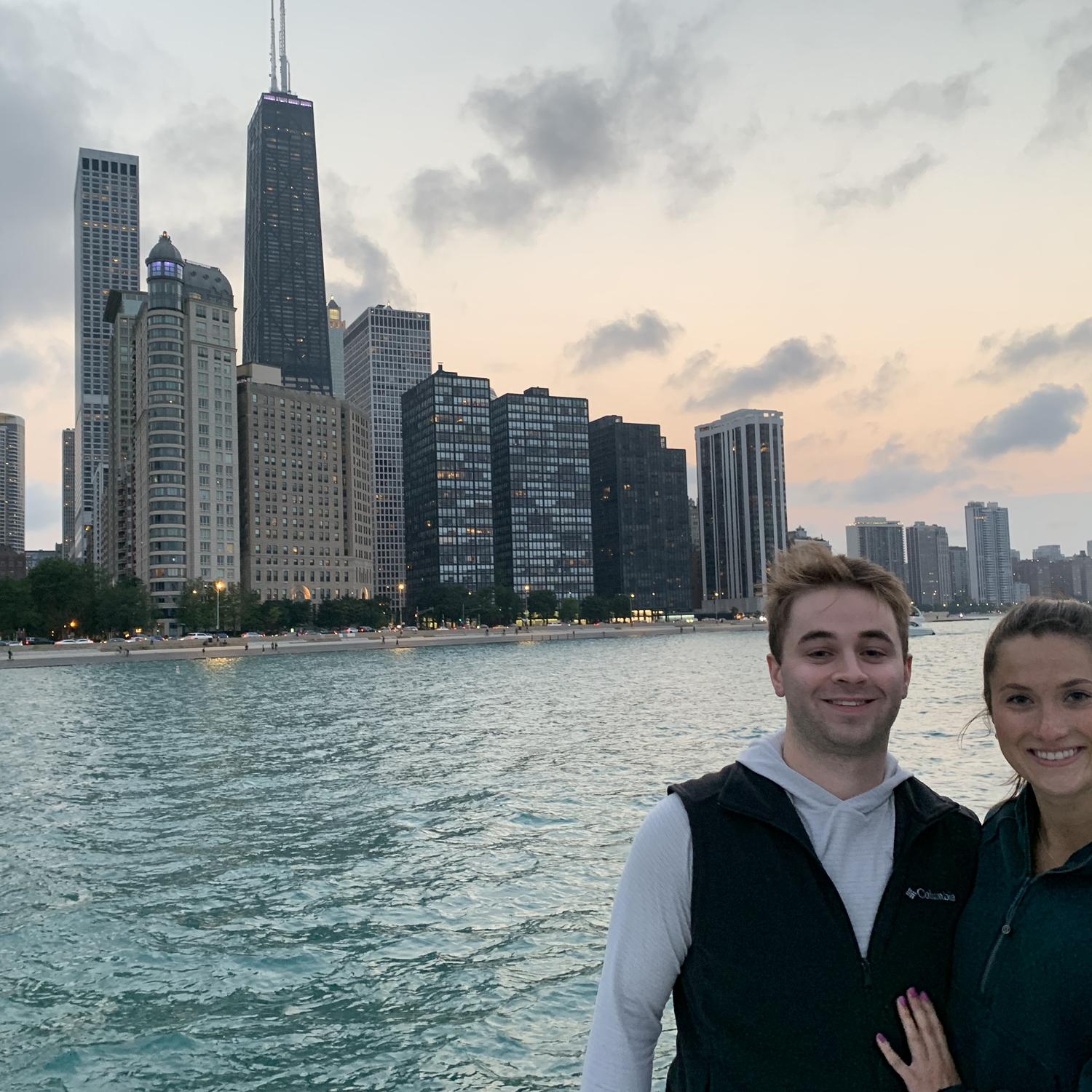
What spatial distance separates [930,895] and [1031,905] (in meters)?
0.34

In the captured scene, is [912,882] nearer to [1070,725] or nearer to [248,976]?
[1070,725]

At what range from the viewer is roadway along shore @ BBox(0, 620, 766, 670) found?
4122 inches

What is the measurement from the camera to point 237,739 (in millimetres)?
34594

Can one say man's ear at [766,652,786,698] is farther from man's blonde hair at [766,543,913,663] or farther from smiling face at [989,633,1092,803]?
smiling face at [989,633,1092,803]

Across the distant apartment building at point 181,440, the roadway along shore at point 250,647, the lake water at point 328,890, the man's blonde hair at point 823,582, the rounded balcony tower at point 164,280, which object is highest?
the rounded balcony tower at point 164,280

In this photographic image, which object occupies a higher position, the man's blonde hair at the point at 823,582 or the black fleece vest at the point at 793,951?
the man's blonde hair at the point at 823,582

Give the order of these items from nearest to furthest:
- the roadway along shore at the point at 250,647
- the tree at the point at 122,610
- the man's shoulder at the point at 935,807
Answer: the man's shoulder at the point at 935,807 → the roadway along shore at the point at 250,647 → the tree at the point at 122,610

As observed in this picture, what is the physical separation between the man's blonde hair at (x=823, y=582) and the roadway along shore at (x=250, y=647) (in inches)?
4322

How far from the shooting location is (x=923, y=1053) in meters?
3.04

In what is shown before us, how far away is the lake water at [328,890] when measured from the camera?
29.3 ft

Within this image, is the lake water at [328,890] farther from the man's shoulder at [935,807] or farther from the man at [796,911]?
the man's shoulder at [935,807]

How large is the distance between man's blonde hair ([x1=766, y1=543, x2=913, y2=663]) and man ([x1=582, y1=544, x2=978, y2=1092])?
151mm

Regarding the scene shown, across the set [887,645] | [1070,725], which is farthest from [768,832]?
[1070,725]

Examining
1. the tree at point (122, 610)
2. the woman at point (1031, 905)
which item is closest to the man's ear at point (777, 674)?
the woman at point (1031, 905)
